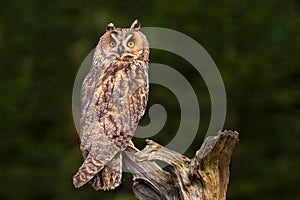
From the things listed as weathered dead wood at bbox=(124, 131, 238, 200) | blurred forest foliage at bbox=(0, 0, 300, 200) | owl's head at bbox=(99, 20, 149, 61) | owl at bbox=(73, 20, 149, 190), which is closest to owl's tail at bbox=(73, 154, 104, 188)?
owl at bbox=(73, 20, 149, 190)

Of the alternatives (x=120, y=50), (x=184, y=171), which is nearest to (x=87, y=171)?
A: (x=184, y=171)

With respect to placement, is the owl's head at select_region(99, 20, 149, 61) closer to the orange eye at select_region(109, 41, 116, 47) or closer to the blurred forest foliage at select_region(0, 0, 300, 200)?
the orange eye at select_region(109, 41, 116, 47)

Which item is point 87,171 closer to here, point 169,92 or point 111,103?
point 111,103

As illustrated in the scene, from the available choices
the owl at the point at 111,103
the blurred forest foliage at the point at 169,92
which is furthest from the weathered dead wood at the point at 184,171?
the blurred forest foliage at the point at 169,92

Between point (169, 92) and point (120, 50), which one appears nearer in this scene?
point (120, 50)

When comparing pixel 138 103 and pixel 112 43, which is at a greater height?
pixel 112 43

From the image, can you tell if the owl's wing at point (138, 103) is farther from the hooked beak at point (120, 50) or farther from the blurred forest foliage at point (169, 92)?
the blurred forest foliage at point (169, 92)
